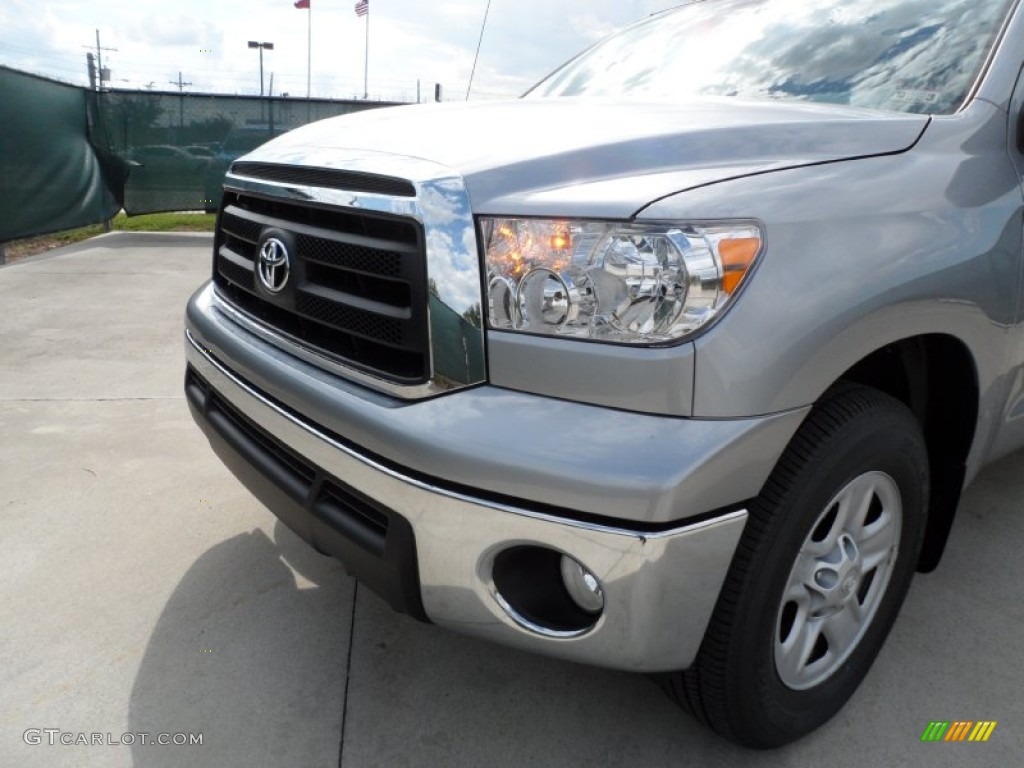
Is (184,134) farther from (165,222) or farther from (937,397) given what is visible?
(937,397)

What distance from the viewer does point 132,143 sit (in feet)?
36.8

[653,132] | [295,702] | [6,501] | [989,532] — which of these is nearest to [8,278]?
[6,501]

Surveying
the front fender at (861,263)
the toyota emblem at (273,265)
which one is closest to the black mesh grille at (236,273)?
the toyota emblem at (273,265)

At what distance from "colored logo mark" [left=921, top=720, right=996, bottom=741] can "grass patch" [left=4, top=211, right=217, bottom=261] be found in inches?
364

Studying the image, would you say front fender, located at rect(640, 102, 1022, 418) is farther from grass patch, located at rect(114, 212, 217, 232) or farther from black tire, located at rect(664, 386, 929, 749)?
grass patch, located at rect(114, 212, 217, 232)

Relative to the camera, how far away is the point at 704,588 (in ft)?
4.85

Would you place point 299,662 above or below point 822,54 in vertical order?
below

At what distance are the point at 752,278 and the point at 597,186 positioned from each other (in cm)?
36

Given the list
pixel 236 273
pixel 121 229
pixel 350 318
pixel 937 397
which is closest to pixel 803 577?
pixel 937 397

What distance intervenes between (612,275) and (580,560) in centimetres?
53

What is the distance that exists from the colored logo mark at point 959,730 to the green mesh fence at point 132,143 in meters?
9.75

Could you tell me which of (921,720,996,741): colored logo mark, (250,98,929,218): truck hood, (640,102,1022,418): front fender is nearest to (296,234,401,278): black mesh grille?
(250,98,929,218): truck hood

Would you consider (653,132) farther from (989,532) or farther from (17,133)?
(17,133)

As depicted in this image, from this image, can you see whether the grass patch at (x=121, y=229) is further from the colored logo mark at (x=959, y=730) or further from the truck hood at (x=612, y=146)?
the colored logo mark at (x=959, y=730)
